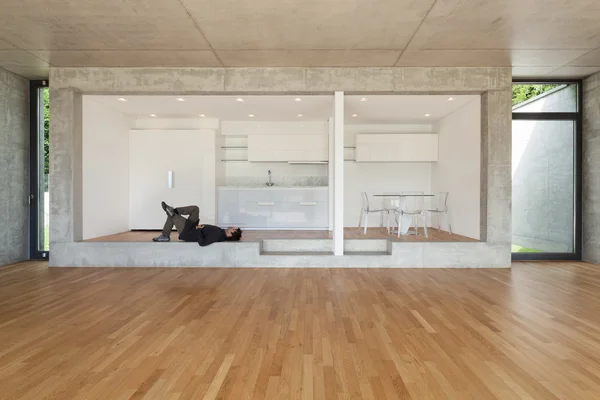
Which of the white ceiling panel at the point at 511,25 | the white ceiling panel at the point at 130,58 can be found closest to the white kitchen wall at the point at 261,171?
the white ceiling panel at the point at 130,58

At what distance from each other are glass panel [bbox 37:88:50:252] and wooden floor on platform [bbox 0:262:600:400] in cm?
159

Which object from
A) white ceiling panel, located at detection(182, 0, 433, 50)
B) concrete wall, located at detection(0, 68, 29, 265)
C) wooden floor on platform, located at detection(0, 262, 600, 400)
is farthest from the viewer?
concrete wall, located at detection(0, 68, 29, 265)

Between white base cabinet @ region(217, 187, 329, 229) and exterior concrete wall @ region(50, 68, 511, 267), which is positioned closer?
exterior concrete wall @ region(50, 68, 511, 267)

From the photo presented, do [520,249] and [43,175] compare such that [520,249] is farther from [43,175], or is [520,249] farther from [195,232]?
[43,175]

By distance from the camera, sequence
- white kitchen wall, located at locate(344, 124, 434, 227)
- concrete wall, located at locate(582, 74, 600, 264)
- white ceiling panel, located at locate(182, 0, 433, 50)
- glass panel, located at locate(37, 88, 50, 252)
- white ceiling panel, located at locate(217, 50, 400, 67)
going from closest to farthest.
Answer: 1. white ceiling panel, located at locate(182, 0, 433, 50)
2. white ceiling panel, located at locate(217, 50, 400, 67)
3. concrete wall, located at locate(582, 74, 600, 264)
4. glass panel, located at locate(37, 88, 50, 252)
5. white kitchen wall, located at locate(344, 124, 434, 227)

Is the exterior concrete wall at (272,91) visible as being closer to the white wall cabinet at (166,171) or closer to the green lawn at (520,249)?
the green lawn at (520,249)

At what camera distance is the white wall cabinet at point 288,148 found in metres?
A: 7.63

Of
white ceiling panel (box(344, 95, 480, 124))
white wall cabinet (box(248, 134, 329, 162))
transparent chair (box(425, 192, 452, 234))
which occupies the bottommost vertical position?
transparent chair (box(425, 192, 452, 234))

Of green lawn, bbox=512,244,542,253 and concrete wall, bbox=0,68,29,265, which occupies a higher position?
concrete wall, bbox=0,68,29,265

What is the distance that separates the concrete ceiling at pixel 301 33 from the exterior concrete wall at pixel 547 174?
656 millimetres

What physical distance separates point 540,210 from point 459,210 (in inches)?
47.6

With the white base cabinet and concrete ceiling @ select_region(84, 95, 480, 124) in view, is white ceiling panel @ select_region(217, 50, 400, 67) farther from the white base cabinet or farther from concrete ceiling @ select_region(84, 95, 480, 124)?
the white base cabinet

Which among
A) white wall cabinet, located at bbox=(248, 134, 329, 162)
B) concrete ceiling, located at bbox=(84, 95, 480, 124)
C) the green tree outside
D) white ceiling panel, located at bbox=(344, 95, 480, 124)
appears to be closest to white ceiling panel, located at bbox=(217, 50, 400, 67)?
concrete ceiling, located at bbox=(84, 95, 480, 124)

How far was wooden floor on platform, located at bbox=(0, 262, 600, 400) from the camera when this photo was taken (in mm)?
1883
